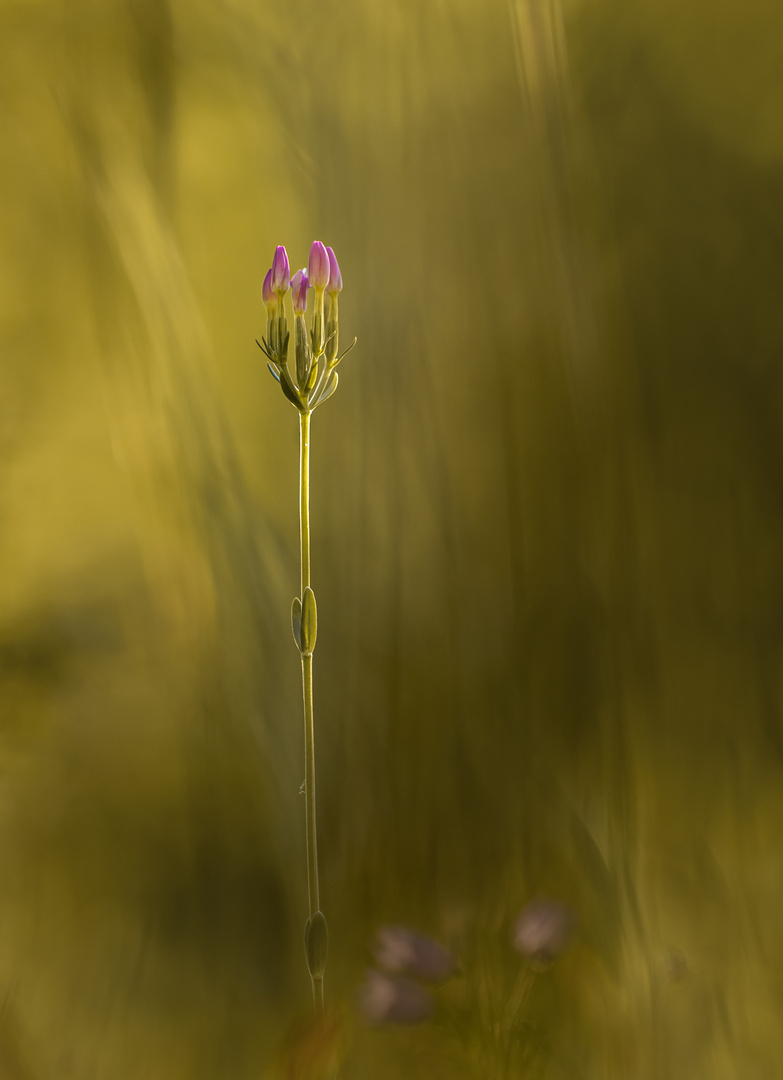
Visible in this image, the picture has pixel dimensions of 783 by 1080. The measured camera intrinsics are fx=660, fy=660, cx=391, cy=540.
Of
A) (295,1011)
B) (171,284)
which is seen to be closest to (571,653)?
(295,1011)

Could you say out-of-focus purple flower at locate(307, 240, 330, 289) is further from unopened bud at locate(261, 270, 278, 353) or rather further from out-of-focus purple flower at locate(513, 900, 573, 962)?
out-of-focus purple flower at locate(513, 900, 573, 962)

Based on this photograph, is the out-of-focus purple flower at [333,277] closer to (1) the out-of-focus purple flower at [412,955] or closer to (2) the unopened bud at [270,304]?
(2) the unopened bud at [270,304]

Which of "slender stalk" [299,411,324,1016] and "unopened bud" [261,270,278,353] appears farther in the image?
"unopened bud" [261,270,278,353]

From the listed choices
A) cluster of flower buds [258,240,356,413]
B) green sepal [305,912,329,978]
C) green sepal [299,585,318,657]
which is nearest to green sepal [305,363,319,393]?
cluster of flower buds [258,240,356,413]

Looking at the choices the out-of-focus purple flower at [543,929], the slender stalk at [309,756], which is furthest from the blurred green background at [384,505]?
the slender stalk at [309,756]

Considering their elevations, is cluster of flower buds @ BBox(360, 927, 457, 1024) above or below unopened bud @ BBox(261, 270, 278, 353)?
below

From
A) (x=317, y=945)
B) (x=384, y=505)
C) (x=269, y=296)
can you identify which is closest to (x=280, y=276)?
(x=269, y=296)

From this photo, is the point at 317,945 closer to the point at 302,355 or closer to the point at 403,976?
the point at 403,976
